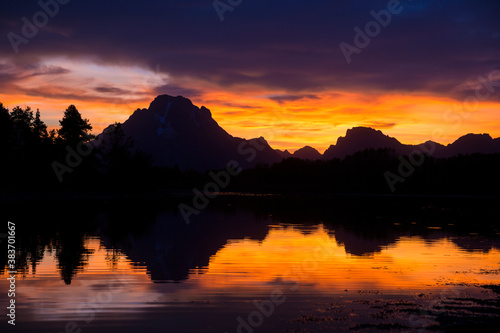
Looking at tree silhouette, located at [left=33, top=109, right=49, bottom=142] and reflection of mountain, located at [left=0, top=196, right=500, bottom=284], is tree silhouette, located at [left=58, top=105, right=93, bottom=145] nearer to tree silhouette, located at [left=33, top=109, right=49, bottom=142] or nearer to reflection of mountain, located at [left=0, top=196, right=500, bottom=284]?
tree silhouette, located at [left=33, top=109, right=49, bottom=142]

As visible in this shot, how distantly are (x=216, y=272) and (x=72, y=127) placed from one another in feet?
397

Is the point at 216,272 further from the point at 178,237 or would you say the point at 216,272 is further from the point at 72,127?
the point at 72,127

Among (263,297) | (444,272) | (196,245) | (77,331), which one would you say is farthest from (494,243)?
(77,331)

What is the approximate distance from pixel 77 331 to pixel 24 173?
322 feet

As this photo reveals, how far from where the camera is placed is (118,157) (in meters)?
143

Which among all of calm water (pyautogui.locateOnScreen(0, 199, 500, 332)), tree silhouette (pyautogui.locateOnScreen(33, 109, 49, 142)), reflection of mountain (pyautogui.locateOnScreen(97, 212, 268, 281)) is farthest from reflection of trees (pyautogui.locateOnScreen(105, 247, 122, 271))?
tree silhouette (pyautogui.locateOnScreen(33, 109, 49, 142))

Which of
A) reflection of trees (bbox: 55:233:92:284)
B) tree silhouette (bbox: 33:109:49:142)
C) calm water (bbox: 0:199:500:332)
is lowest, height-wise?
calm water (bbox: 0:199:500:332)

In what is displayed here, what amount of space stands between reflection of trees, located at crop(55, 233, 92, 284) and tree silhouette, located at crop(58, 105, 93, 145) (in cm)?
10178

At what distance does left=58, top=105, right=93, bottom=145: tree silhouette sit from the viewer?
135 meters

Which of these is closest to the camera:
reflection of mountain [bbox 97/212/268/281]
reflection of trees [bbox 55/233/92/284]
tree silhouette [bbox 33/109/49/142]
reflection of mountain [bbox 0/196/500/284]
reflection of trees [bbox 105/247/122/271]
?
reflection of trees [bbox 55/233/92/284]

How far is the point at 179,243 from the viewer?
3694 centimetres

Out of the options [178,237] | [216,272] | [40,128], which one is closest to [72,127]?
[40,128]

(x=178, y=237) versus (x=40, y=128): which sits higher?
(x=40, y=128)

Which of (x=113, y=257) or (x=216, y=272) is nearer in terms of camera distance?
(x=216, y=272)
